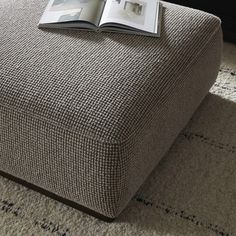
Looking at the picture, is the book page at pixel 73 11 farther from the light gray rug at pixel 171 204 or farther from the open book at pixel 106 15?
the light gray rug at pixel 171 204

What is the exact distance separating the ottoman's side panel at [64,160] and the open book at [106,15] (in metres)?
0.34

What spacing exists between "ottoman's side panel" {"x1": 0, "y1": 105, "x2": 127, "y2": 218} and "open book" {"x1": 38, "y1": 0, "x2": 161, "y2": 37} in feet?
1.13

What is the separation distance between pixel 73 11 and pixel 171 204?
0.62m

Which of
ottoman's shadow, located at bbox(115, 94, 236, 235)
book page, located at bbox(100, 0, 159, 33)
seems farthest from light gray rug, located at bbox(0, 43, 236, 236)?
book page, located at bbox(100, 0, 159, 33)

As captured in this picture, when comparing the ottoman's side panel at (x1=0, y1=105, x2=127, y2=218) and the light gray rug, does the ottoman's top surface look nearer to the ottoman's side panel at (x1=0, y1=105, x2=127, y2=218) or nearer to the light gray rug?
the ottoman's side panel at (x1=0, y1=105, x2=127, y2=218)

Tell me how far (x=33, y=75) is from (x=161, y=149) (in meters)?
0.40

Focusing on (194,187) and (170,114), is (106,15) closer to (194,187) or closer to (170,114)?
(170,114)

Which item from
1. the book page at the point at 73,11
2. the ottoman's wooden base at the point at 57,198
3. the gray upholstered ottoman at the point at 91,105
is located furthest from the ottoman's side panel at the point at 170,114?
the book page at the point at 73,11

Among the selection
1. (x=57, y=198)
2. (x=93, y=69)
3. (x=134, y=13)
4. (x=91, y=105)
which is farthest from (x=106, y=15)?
(x=57, y=198)

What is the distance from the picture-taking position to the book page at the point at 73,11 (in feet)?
4.17

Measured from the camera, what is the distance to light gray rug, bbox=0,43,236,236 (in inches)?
44.6

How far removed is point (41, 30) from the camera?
49.7 inches

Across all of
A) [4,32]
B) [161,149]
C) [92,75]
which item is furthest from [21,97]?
[161,149]

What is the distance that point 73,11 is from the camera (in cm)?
130
